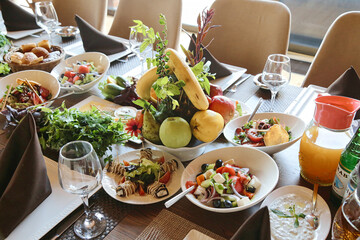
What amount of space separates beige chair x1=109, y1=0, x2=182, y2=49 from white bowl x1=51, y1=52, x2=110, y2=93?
2.17 feet

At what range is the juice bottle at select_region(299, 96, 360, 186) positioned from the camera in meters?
0.81

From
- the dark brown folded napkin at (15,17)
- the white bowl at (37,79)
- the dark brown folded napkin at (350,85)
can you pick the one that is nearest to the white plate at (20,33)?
the dark brown folded napkin at (15,17)

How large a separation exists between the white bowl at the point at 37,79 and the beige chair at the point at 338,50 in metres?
1.26

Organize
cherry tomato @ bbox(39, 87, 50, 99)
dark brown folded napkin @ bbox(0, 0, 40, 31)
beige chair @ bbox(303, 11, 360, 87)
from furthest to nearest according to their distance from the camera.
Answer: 1. dark brown folded napkin @ bbox(0, 0, 40, 31)
2. beige chair @ bbox(303, 11, 360, 87)
3. cherry tomato @ bbox(39, 87, 50, 99)

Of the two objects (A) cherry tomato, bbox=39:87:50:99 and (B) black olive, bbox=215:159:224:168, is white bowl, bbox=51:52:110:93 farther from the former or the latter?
(B) black olive, bbox=215:159:224:168

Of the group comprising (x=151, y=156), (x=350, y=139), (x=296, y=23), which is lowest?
(x=296, y=23)

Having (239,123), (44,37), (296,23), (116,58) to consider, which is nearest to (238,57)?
(116,58)

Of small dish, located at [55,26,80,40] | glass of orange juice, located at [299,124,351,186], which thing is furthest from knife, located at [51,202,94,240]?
small dish, located at [55,26,80,40]

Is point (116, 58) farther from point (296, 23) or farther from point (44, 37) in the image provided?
point (296, 23)

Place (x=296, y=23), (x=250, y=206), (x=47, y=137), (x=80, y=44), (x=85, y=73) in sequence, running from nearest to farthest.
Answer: (x=250, y=206), (x=47, y=137), (x=85, y=73), (x=80, y=44), (x=296, y=23)

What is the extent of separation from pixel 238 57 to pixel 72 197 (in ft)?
4.47

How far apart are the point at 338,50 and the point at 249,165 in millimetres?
1020

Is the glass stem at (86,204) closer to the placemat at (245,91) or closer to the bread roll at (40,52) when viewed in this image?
the placemat at (245,91)

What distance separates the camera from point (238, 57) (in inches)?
75.6
